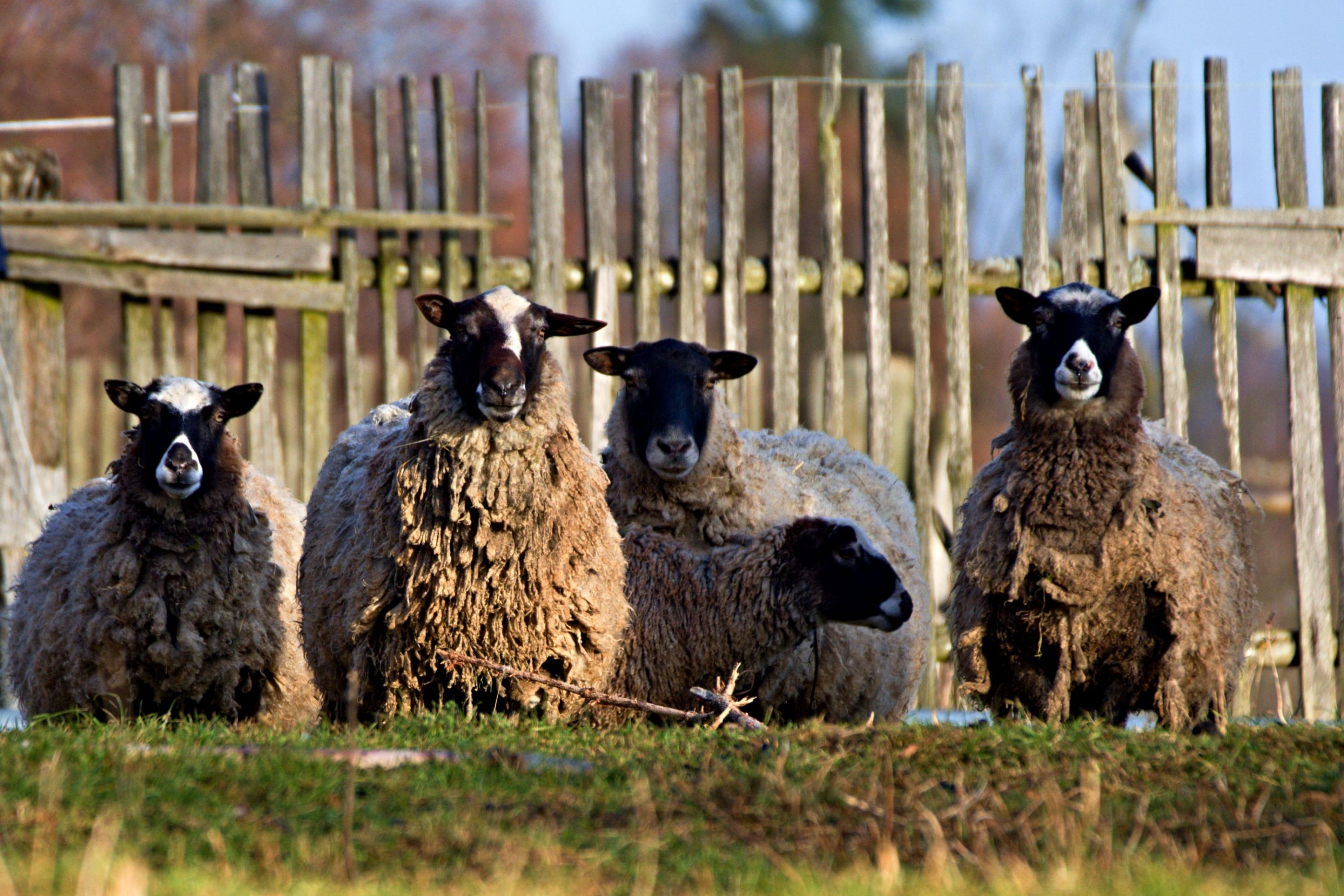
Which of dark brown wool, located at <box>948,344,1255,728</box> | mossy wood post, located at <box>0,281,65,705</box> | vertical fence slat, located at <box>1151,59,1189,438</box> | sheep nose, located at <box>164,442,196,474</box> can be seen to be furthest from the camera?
vertical fence slat, located at <box>1151,59,1189,438</box>

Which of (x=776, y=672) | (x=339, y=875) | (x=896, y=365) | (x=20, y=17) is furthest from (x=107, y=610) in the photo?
(x=20, y=17)

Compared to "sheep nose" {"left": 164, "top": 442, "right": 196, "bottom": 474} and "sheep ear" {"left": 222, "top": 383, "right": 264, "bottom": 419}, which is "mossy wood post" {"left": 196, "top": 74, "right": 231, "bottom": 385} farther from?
"sheep nose" {"left": 164, "top": 442, "right": 196, "bottom": 474}

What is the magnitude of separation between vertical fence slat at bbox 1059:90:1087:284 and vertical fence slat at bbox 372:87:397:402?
421 centimetres

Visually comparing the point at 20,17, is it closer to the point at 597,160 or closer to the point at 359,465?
the point at 597,160

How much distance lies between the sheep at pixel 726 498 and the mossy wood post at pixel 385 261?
72.5 inches

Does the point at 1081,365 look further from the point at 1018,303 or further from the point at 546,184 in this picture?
the point at 546,184

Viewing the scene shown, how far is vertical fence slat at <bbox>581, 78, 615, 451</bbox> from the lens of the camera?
8.98 meters

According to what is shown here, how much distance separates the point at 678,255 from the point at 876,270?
49.8 inches

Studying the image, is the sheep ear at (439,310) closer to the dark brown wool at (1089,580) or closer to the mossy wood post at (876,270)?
the dark brown wool at (1089,580)

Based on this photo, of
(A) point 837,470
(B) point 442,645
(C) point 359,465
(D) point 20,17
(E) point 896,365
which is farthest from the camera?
(D) point 20,17

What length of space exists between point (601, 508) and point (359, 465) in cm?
133

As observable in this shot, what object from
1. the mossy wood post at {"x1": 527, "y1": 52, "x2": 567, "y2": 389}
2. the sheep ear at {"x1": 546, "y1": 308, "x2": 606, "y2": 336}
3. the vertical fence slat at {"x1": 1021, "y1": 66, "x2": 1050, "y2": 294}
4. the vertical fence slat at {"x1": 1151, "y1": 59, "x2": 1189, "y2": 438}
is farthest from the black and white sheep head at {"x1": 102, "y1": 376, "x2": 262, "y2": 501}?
the vertical fence slat at {"x1": 1151, "y1": 59, "x2": 1189, "y2": 438}

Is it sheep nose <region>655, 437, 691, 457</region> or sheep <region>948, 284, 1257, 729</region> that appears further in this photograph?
sheep nose <region>655, 437, 691, 457</region>

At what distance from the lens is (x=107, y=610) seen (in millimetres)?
6516
